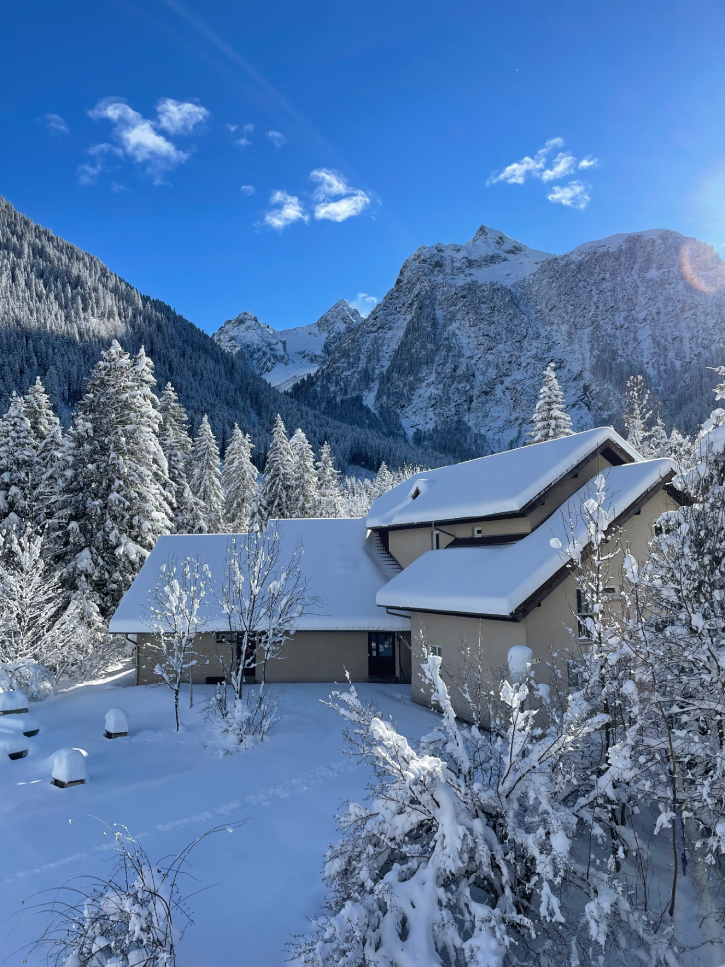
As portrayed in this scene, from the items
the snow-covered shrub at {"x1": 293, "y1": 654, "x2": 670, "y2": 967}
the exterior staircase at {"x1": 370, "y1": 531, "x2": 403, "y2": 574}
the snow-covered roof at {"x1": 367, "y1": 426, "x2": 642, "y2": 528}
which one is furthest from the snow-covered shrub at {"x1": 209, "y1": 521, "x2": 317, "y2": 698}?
the snow-covered shrub at {"x1": 293, "y1": 654, "x2": 670, "y2": 967}

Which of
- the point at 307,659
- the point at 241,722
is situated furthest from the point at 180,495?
the point at 241,722

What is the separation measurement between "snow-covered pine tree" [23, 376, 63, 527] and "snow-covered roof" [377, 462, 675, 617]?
16.6 meters

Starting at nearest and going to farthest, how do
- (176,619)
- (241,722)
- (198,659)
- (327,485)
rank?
(241,722)
(176,619)
(198,659)
(327,485)

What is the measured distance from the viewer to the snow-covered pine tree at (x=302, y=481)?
132ft

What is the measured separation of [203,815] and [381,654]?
1051cm

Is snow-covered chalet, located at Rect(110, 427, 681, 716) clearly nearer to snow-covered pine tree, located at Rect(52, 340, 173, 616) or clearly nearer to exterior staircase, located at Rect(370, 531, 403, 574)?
exterior staircase, located at Rect(370, 531, 403, 574)

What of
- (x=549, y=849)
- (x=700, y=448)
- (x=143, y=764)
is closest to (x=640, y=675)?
(x=549, y=849)

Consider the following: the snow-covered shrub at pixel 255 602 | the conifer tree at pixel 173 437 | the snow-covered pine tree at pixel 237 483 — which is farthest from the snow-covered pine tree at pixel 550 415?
the snow-covered pine tree at pixel 237 483

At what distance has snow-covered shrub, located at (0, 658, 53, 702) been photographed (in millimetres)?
16719

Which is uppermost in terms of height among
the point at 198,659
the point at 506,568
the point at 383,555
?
the point at 506,568

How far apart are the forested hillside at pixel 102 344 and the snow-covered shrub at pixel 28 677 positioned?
7684 centimetres

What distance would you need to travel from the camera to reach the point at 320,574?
2038 centimetres

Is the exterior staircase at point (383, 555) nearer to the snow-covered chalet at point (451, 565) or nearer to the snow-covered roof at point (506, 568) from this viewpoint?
the snow-covered chalet at point (451, 565)

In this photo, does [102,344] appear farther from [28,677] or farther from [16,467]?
[28,677]
